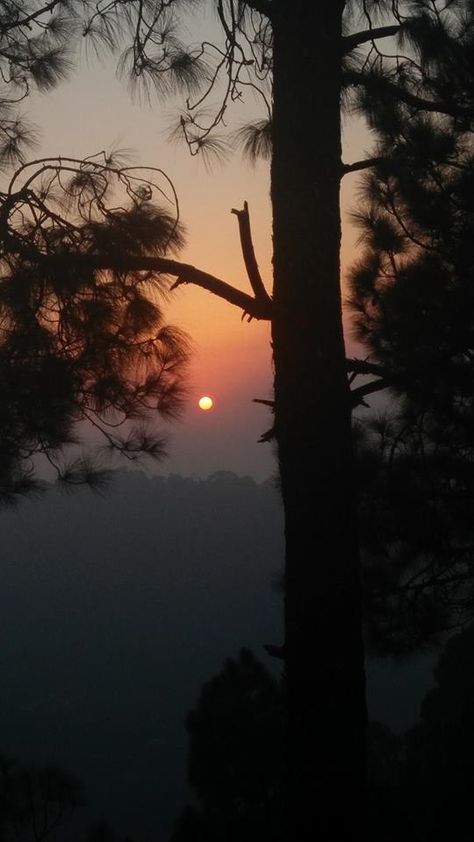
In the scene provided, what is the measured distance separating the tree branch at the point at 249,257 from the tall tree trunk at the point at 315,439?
6 cm

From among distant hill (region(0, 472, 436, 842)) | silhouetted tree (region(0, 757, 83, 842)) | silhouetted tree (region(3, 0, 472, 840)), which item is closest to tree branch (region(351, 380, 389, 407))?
silhouetted tree (region(3, 0, 472, 840))

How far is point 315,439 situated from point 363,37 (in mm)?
1451

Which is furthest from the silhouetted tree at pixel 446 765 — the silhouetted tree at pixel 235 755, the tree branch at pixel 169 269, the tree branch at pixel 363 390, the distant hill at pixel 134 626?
the distant hill at pixel 134 626

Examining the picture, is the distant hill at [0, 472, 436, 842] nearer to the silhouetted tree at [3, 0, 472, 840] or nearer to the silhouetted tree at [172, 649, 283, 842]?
the silhouetted tree at [172, 649, 283, 842]

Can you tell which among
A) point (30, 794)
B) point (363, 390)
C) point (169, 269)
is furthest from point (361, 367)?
point (30, 794)

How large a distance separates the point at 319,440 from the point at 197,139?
5.28 ft

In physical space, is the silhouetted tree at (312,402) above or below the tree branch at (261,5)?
below

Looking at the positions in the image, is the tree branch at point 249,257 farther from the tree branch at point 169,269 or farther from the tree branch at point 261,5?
the tree branch at point 261,5

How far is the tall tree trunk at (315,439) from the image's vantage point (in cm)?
301

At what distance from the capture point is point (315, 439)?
314 centimetres

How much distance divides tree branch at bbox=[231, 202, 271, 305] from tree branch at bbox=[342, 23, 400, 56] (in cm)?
69

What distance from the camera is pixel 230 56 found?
3.93 meters

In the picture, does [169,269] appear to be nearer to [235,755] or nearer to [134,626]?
[235,755]

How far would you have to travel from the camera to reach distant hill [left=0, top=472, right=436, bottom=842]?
39.6 metres
